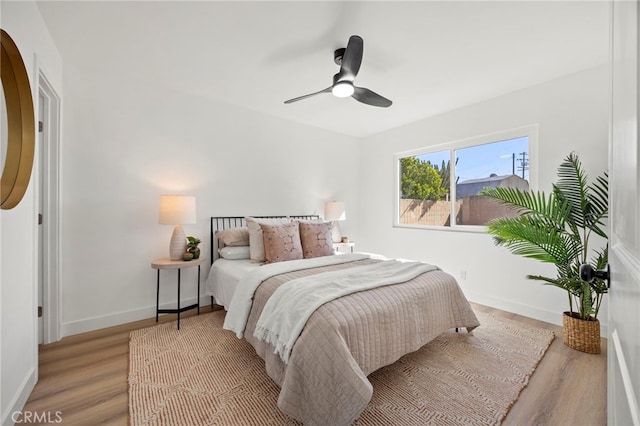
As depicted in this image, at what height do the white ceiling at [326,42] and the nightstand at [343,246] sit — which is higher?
the white ceiling at [326,42]

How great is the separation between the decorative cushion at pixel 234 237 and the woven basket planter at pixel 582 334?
10.5ft

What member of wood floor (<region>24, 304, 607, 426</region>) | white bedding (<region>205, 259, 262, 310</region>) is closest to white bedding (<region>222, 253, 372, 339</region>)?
white bedding (<region>205, 259, 262, 310</region>)

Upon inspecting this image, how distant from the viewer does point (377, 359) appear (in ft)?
5.65

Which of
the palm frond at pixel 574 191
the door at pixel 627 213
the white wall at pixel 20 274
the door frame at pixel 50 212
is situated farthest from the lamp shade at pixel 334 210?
the door at pixel 627 213

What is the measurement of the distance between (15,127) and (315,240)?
2.47m

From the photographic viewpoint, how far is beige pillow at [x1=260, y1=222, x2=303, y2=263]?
2893 mm

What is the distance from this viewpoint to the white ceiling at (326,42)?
188 centimetres

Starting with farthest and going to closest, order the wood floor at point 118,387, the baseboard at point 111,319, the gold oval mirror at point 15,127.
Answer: the baseboard at point 111,319 → the wood floor at point 118,387 → the gold oval mirror at point 15,127

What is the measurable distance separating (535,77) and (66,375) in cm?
483

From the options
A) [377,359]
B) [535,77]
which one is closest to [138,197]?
[377,359]

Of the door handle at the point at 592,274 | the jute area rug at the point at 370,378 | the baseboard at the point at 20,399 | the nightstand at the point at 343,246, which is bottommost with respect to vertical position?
the jute area rug at the point at 370,378

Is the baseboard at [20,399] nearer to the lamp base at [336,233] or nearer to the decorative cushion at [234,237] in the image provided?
the decorative cushion at [234,237]

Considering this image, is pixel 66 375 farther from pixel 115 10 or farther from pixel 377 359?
pixel 115 10

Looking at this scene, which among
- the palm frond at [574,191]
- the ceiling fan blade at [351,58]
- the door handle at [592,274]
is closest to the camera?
the door handle at [592,274]
